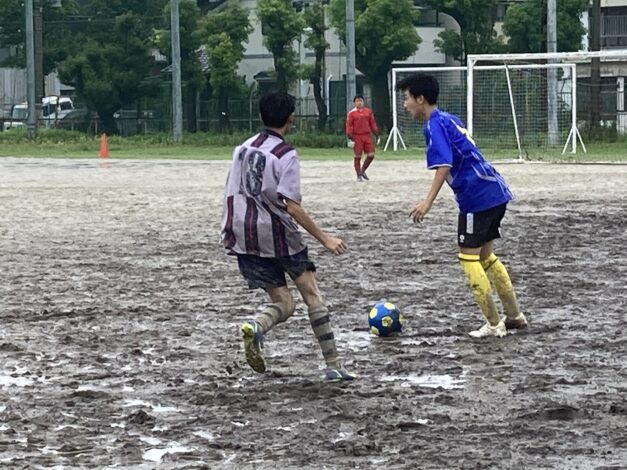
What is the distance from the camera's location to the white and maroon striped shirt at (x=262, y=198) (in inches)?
283

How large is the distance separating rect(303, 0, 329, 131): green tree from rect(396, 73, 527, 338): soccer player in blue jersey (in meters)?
47.3

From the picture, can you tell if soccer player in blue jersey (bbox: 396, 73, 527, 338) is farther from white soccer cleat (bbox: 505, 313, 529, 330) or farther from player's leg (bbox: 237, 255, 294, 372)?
player's leg (bbox: 237, 255, 294, 372)

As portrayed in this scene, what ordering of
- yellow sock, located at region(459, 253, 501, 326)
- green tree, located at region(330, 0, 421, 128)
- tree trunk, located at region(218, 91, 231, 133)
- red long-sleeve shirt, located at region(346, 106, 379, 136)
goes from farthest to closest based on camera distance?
tree trunk, located at region(218, 91, 231, 133) → green tree, located at region(330, 0, 421, 128) → red long-sleeve shirt, located at region(346, 106, 379, 136) → yellow sock, located at region(459, 253, 501, 326)

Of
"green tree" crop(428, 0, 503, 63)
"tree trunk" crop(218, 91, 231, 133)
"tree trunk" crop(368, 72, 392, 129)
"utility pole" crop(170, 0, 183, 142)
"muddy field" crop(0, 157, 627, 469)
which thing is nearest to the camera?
"muddy field" crop(0, 157, 627, 469)

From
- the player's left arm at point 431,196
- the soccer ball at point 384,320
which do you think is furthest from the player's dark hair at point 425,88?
the soccer ball at point 384,320

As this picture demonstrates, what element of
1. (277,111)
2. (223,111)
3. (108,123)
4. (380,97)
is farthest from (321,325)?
(108,123)

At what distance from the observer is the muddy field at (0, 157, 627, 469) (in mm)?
5875

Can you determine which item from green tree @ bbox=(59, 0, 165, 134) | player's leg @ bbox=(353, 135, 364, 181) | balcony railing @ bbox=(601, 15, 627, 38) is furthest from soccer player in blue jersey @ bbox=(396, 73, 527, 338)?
balcony railing @ bbox=(601, 15, 627, 38)

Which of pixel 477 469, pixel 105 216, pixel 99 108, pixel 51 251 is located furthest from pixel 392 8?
pixel 477 469

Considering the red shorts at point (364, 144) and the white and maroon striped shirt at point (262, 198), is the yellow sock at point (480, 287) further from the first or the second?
the red shorts at point (364, 144)

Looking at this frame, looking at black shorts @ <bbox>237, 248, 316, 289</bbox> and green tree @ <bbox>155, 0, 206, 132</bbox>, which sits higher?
green tree @ <bbox>155, 0, 206, 132</bbox>

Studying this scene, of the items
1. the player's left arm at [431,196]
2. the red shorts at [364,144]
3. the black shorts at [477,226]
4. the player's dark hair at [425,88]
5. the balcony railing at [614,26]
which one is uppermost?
the balcony railing at [614,26]

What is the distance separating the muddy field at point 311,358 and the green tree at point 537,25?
4177cm

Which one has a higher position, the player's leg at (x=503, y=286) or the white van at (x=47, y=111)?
the white van at (x=47, y=111)
